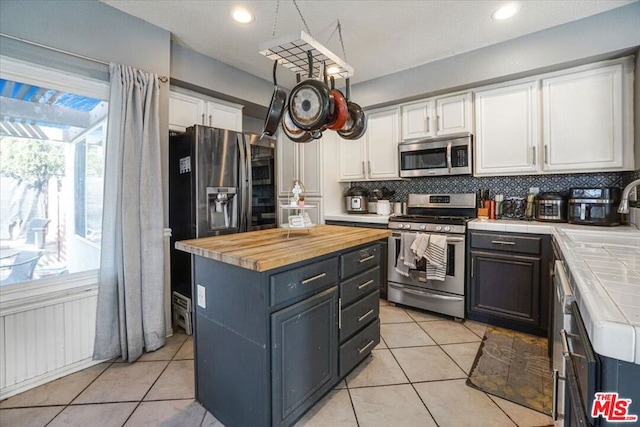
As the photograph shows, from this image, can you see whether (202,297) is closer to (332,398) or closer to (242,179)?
(332,398)

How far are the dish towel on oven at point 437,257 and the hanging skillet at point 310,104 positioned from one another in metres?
1.68

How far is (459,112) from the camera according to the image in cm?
305

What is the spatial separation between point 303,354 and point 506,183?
9.12 ft

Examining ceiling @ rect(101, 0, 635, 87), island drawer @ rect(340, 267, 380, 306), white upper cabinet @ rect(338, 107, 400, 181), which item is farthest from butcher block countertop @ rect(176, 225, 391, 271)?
white upper cabinet @ rect(338, 107, 400, 181)

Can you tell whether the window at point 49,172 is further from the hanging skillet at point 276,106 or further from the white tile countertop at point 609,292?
the white tile countertop at point 609,292

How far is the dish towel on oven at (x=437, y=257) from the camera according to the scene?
2758 mm

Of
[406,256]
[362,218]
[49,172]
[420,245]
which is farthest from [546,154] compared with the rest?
[49,172]

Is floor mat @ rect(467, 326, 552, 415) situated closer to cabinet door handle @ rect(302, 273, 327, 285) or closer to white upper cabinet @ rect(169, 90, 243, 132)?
cabinet door handle @ rect(302, 273, 327, 285)

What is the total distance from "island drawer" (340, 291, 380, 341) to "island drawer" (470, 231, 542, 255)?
1.21 meters

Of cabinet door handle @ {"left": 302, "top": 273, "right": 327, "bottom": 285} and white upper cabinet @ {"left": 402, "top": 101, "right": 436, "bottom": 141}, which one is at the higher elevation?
white upper cabinet @ {"left": 402, "top": 101, "right": 436, "bottom": 141}

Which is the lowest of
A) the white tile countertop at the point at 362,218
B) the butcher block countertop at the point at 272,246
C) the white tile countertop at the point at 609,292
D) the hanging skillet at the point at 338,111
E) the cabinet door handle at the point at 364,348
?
the cabinet door handle at the point at 364,348

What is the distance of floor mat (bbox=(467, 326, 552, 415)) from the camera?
1763mm

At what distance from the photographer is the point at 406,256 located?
2961 millimetres

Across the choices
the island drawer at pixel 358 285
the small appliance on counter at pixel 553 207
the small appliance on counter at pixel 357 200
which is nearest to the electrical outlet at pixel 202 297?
the island drawer at pixel 358 285
